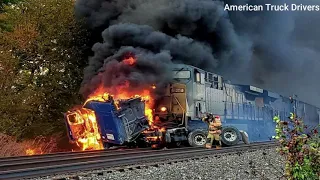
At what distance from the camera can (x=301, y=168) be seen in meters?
4.08

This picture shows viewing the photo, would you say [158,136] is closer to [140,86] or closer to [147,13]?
[140,86]

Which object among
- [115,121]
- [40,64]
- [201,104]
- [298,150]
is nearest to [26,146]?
[115,121]

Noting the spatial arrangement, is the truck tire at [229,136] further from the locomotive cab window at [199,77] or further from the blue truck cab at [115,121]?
the blue truck cab at [115,121]

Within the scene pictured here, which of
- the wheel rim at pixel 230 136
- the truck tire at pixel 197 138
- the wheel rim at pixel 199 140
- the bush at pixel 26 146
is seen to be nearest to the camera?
the bush at pixel 26 146

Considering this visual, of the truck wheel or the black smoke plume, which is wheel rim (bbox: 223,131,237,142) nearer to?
the black smoke plume

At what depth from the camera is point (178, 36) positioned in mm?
18156

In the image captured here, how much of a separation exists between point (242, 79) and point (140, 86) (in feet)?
43.9

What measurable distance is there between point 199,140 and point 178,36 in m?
5.07

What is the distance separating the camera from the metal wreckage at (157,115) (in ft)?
43.8

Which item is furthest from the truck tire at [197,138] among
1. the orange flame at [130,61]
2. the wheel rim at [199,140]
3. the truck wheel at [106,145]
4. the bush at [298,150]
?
the bush at [298,150]

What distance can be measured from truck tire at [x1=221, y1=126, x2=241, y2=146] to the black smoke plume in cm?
292

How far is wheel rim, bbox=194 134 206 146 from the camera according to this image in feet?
49.5

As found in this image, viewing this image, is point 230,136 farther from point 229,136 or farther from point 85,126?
point 85,126

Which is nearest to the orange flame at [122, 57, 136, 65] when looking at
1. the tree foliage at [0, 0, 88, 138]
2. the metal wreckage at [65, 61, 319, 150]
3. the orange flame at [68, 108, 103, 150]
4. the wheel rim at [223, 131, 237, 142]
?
the metal wreckage at [65, 61, 319, 150]
